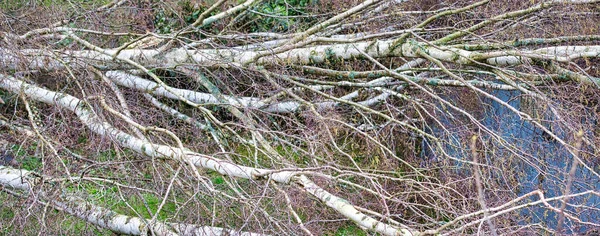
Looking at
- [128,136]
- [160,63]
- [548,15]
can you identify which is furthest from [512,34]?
[128,136]

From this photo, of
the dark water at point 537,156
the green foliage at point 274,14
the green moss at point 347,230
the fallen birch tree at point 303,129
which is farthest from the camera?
the green foliage at point 274,14

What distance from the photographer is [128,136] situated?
4.38 metres

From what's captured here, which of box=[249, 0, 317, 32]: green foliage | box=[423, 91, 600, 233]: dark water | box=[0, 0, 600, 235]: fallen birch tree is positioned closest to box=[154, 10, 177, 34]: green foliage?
box=[0, 0, 600, 235]: fallen birch tree

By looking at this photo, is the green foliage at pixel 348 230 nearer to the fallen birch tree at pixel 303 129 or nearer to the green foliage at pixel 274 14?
the fallen birch tree at pixel 303 129

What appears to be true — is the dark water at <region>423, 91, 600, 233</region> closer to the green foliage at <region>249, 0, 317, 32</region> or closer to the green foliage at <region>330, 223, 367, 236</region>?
the green foliage at <region>330, 223, 367, 236</region>

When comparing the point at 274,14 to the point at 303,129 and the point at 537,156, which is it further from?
the point at 537,156

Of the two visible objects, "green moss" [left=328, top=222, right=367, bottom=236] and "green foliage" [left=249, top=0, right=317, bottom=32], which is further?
"green foliage" [left=249, top=0, right=317, bottom=32]

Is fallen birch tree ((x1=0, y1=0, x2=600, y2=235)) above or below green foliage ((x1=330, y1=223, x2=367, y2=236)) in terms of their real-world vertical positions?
above

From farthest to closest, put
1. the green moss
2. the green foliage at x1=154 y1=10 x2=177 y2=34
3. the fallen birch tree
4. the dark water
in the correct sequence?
the green foliage at x1=154 y1=10 x2=177 y2=34 < the green moss < the dark water < the fallen birch tree

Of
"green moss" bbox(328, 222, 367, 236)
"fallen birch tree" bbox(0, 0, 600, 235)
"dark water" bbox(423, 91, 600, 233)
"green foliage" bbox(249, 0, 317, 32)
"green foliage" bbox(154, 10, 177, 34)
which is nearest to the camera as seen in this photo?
"fallen birch tree" bbox(0, 0, 600, 235)

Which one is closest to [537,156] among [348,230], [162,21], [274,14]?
[348,230]

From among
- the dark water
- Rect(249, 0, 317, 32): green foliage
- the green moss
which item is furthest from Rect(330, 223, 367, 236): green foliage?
Rect(249, 0, 317, 32): green foliage

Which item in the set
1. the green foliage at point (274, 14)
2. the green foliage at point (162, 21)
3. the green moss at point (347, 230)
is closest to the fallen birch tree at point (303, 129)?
the green moss at point (347, 230)

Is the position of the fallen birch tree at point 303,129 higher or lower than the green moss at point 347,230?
higher
